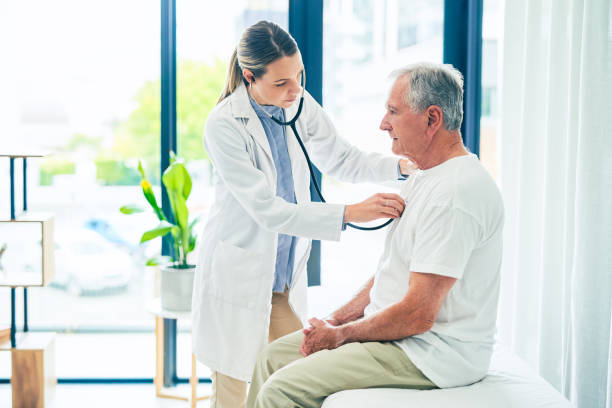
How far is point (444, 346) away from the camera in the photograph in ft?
4.22

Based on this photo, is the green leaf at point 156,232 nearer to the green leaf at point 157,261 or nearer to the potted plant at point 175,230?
the potted plant at point 175,230

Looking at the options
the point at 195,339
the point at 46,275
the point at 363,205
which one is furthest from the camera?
the point at 46,275

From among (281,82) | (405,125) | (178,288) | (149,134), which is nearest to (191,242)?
(178,288)

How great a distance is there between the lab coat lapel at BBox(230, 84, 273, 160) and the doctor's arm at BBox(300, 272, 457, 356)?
0.59 metres

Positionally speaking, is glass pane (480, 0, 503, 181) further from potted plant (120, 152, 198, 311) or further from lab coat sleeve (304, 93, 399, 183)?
potted plant (120, 152, 198, 311)

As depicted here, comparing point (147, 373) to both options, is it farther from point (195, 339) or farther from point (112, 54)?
point (112, 54)

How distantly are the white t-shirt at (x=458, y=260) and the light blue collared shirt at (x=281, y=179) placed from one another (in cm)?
51

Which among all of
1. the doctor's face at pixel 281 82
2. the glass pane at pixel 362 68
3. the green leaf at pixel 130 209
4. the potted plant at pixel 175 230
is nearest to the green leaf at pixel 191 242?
the potted plant at pixel 175 230

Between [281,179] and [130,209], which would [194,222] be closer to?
[130,209]

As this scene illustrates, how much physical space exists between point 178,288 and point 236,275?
70 centimetres

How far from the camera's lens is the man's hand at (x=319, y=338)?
1.41 m

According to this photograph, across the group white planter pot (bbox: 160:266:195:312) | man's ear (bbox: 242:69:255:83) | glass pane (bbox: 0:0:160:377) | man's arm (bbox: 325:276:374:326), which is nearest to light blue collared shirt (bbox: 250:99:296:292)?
man's ear (bbox: 242:69:255:83)

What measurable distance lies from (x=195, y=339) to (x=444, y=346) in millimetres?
782

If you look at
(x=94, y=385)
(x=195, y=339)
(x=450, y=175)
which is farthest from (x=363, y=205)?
(x=94, y=385)
